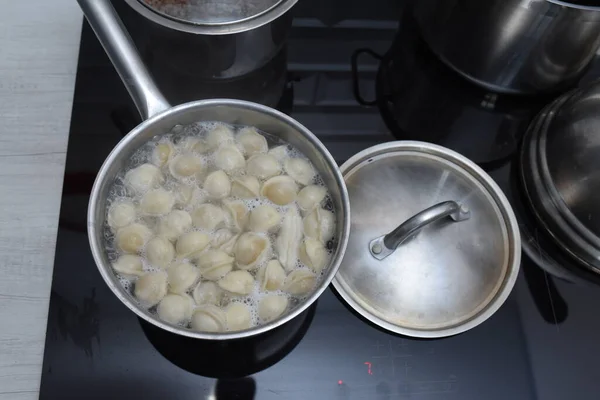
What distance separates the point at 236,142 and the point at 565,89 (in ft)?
1.75

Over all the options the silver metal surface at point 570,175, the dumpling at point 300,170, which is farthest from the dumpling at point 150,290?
the silver metal surface at point 570,175

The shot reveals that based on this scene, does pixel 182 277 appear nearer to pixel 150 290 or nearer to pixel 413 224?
pixel 150 290

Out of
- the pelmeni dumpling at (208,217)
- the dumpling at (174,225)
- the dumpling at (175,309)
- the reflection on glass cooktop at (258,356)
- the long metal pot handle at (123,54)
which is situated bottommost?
the reflection on glass cooktop at (258,356)

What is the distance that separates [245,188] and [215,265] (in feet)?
0.37

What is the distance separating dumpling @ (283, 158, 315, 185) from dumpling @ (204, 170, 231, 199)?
3.3 inches

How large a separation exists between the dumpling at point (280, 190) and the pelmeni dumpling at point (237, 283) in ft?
0.36

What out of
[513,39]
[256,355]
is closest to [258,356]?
[256,355]

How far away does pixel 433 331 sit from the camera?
0.69 metres

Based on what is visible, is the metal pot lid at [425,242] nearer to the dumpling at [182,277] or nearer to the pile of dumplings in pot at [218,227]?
the pile of dumplings in pot at [218,227]

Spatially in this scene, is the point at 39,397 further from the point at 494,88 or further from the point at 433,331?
the point at 494,88

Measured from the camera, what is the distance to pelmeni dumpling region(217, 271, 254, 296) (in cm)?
63

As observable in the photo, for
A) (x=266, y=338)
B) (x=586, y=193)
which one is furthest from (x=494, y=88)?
(x=266, y=338)

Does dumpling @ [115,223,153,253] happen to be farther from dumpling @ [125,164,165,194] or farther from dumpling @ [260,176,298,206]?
dumpling @ [260,176,298,206]

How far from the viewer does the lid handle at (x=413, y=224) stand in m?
0.67
